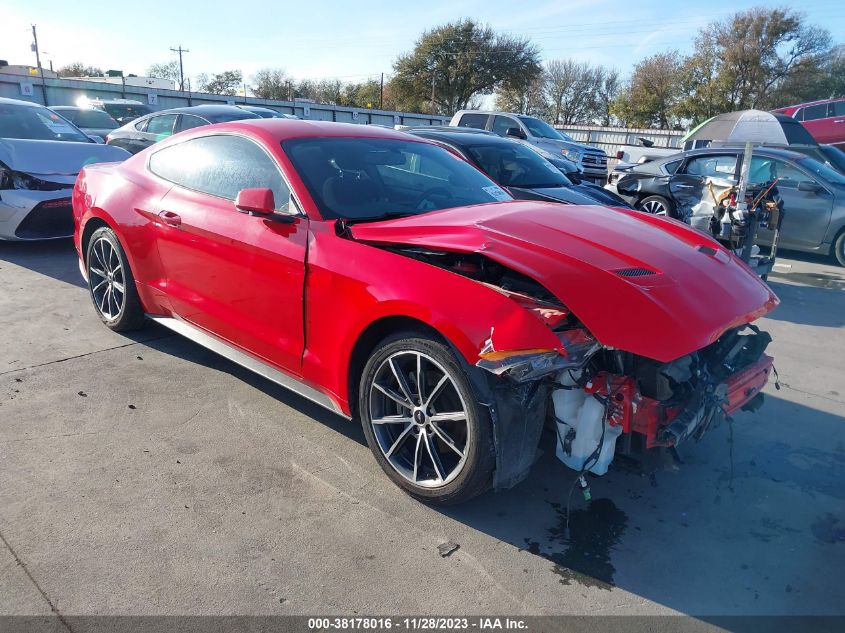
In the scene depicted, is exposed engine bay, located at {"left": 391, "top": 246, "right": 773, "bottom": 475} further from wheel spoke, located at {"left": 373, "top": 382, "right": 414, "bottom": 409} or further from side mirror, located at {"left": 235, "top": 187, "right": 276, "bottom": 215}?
side mirror, located at {"left": 235, "top": 187, "right": 276, "bottom": 215}

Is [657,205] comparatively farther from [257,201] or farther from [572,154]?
[257,201]

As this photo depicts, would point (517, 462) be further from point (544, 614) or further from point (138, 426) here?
point (138, 426)

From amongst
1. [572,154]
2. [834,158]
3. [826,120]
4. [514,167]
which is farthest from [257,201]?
[826,120]

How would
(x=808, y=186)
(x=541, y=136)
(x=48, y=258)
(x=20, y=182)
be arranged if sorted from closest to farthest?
1. (x=20, y=182)
2. (x=48, y=258)
3. (x=808, y=186)
4. (x=541, y=136)

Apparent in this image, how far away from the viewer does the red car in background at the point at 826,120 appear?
1716 centimetres

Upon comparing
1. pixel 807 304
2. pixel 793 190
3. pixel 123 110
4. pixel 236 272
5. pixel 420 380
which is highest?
pixel 123 110

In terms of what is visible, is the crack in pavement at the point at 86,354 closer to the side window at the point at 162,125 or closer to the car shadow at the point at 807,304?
the car shadow at the point at 807,304

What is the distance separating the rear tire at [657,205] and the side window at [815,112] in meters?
11.5

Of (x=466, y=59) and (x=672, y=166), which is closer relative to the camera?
(x=672, y=166)

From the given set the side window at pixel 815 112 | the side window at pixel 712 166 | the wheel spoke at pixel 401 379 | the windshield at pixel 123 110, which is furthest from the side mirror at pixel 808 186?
the windshield at pixel 123 110

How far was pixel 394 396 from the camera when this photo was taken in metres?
2.93

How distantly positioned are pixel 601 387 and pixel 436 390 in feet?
2.35

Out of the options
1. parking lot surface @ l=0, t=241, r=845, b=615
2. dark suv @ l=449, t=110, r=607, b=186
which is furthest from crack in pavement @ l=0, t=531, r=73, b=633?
dark suv @ l=449, t=110, r=607, b=186

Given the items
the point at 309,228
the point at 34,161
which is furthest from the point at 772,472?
the point at 34,161
